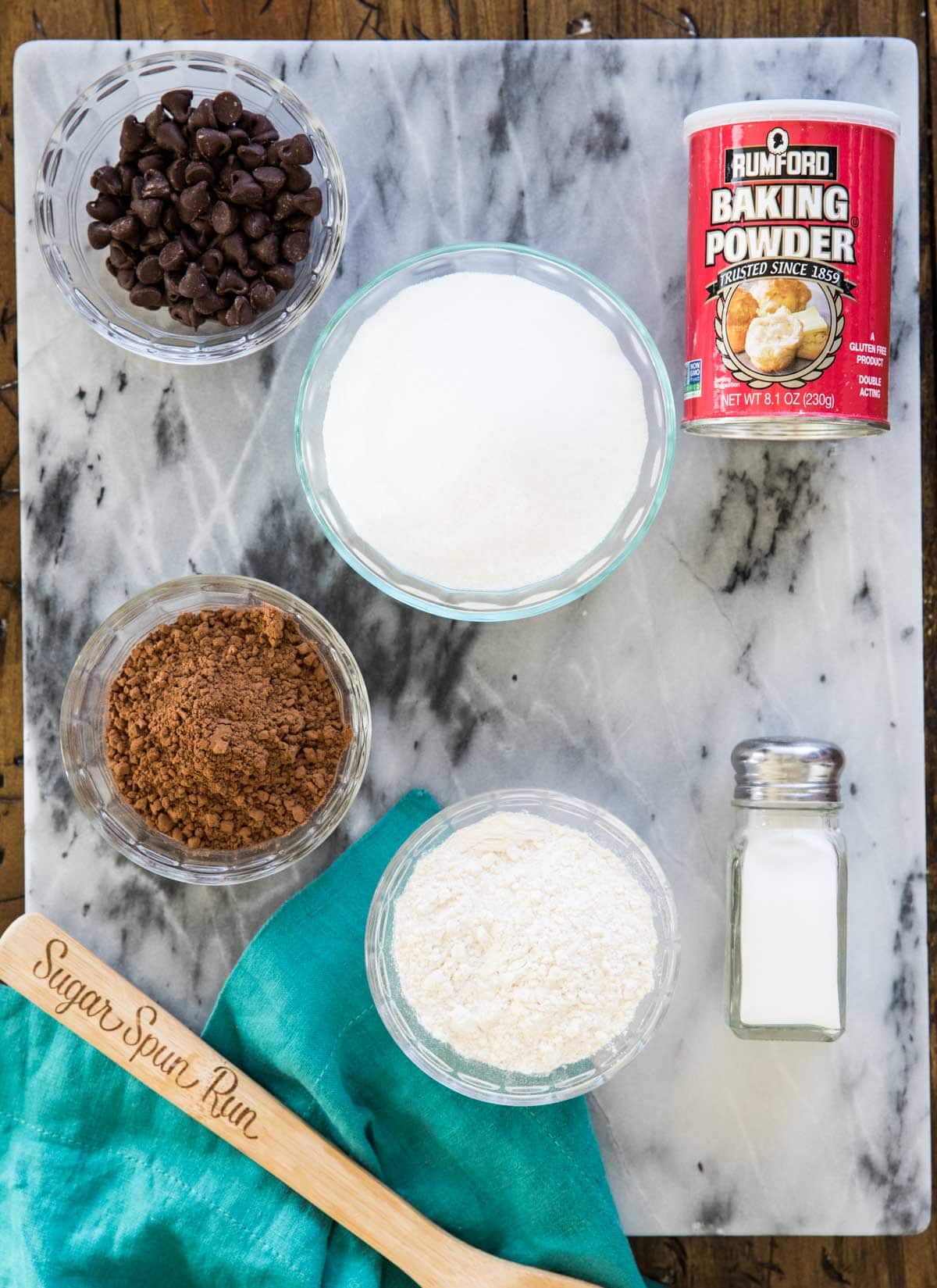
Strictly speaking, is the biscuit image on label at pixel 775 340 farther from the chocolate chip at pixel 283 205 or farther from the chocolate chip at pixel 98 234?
the chocolate chip at pixel 98 234

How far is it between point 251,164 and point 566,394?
0.31m

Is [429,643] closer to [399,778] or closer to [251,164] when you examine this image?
[399,778]

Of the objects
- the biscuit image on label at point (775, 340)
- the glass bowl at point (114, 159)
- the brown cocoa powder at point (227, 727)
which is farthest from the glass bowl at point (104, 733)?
the biscuit image on label at point (775, 340)

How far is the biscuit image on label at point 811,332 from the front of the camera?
0.91 metres

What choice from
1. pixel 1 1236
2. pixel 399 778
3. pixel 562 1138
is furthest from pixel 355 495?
pixel 1 1236

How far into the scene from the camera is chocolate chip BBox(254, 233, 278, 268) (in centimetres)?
97

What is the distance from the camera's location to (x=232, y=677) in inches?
38.5

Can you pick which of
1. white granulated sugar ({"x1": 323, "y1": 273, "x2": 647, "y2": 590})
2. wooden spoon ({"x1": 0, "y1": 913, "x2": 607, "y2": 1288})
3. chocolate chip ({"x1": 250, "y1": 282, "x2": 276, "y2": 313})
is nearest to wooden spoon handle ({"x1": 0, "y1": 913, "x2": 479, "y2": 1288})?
wooden spoon ({"x1": 0, "y1": 913, "x2": 607, "y2": 1288})

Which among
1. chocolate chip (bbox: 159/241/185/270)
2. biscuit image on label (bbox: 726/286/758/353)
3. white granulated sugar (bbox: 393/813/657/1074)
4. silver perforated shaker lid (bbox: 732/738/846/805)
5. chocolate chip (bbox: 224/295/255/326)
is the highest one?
chocolate chip (bbox: 159/241/185/270)

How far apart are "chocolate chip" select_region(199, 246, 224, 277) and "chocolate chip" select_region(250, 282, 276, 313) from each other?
30 mm

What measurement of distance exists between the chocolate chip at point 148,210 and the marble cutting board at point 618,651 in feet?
0.47

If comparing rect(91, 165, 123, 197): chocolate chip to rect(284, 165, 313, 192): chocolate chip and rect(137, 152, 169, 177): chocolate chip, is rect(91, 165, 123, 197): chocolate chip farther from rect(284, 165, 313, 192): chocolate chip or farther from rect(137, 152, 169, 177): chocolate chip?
rect(284, 165, 313, 192): chocolate chip

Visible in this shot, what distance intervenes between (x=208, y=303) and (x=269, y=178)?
4.3 inches

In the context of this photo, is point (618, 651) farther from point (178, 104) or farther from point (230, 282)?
point (178, 104)
